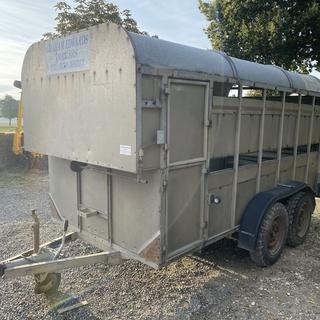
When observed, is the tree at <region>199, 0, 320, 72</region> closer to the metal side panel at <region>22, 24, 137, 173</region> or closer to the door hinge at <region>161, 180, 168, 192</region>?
the metal side panel at <region>22, 24, 137, 173</region>

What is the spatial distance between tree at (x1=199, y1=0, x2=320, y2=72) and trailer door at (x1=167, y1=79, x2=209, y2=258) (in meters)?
9.02

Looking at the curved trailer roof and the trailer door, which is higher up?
the curved trailer roof

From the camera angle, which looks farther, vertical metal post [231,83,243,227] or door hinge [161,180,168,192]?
vertical metal post [231,83,243,227]

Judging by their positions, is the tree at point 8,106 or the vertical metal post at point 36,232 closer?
the vertical metal post at point 36,232

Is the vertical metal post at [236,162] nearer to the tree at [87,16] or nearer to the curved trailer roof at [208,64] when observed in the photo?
the curved trailer roof at [208,64]

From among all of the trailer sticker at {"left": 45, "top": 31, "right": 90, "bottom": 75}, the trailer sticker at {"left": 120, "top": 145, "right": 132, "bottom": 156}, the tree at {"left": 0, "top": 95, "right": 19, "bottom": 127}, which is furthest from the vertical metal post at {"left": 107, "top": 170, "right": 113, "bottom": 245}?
the tree at {"left": 0, "top": 95, "right": 19, "bottom": 127}

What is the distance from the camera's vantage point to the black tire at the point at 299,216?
5.03 metres

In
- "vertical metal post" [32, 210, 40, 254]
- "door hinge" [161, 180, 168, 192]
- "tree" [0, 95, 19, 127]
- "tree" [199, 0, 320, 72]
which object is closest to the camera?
"door hinge" [161, 180, 168, 192]

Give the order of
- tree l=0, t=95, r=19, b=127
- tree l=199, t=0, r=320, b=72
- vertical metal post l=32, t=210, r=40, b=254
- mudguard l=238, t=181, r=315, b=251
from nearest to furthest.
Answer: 1. vertical metal post l=32, t=210, r=40, b=254
2. mudguard l=238, t=181, r=315, b=251
3. tree l=199, t=0, r=320, b=72
4. tree l=0, t=95, r=19, b=127

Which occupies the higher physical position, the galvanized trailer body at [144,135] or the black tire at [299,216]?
the galvanized trailer body at [144,135]

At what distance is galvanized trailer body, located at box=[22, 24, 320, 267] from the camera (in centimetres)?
293

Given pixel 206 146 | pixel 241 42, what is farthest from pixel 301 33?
pixel 206 146

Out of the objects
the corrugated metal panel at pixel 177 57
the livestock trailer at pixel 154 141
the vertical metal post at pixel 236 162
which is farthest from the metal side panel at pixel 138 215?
the vertical metal post at pixel 236 162

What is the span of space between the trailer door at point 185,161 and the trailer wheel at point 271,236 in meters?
1.03
